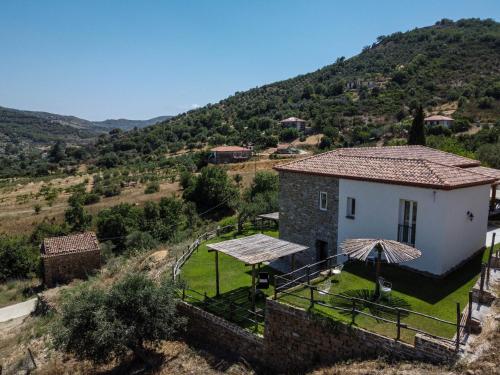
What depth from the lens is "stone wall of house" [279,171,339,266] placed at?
60.7ft

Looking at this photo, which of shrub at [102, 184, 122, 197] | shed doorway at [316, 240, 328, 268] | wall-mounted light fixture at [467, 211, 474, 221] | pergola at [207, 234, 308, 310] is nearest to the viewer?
pergola at [207, 234, 308, 310]

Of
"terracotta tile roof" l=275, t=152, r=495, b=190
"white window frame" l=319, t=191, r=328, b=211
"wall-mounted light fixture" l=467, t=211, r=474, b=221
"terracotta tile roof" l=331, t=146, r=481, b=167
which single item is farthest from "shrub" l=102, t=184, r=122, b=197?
"wall-mounted light fixture" l=467, t=211, r=474, b=221

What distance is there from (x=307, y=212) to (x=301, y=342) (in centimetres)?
826

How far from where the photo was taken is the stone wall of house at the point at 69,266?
2748 centimetres

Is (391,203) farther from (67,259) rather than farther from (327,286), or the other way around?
(67,259)

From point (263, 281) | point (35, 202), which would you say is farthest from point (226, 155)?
point (263, 281)

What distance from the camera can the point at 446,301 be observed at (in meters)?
12.8

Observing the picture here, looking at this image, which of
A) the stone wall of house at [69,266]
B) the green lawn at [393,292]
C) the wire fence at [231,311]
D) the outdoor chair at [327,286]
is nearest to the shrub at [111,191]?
the stone wall of house at [69,266]

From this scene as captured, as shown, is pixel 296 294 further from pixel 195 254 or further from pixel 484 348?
pixel 195 254

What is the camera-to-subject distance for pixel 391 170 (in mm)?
16688

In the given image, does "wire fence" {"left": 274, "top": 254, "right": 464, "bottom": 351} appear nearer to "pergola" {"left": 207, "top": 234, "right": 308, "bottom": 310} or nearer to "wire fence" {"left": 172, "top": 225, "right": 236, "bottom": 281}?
"pergola" {"left": 207, "top": 234, "right": 308, "bottom": 310}

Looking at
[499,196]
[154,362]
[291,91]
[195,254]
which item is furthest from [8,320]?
[291,91]

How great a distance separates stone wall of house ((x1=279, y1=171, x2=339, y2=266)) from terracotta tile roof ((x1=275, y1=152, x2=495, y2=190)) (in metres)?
0.53

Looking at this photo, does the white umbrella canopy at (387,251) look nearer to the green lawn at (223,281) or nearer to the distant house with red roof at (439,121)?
the green lawn at (223,281)
